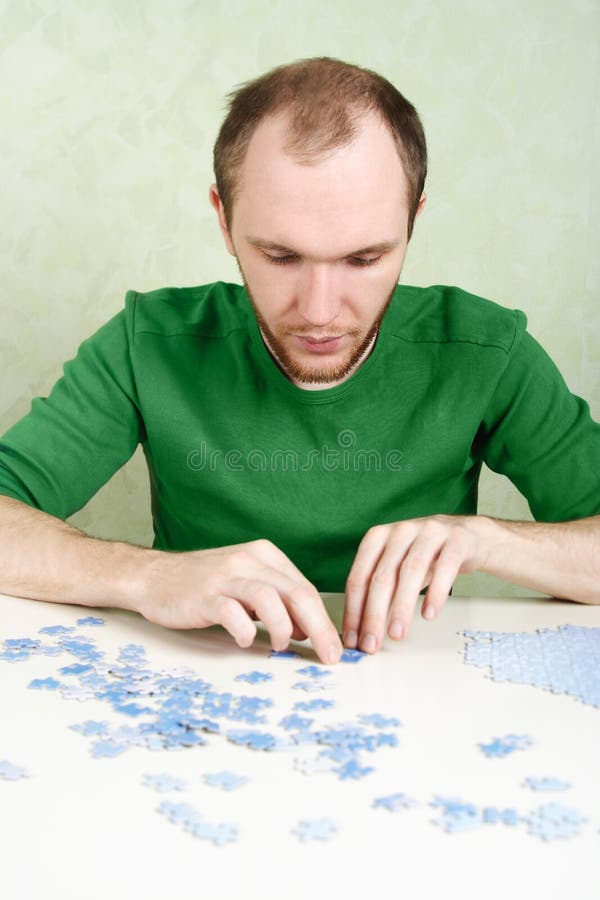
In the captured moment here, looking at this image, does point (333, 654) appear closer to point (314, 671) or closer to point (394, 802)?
point (314, 671)

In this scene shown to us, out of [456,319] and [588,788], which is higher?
[456,319]

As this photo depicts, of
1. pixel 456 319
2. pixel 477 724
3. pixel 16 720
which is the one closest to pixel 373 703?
pixel 477 724

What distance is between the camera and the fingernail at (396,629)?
1311 mm

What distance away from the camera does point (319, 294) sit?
64.0 inches

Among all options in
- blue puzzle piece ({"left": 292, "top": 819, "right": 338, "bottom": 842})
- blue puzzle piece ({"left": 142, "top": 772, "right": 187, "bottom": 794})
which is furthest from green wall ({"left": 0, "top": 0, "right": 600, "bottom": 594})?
blue puzzle piece ({"left": 292, "top": 819, "right": 338, "bottom": 842})

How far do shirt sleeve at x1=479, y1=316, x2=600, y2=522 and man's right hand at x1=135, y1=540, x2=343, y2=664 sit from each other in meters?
0.75

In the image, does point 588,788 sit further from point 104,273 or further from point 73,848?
point 104,273

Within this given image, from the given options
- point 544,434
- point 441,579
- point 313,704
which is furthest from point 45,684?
point 544,434

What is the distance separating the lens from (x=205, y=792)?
94cm

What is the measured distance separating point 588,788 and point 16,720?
1.98ft

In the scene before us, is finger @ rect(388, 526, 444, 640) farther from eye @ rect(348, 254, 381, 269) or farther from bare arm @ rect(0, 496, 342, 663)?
eye @ rect(348, 254, 381, 269)

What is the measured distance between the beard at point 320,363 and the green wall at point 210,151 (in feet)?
3.60

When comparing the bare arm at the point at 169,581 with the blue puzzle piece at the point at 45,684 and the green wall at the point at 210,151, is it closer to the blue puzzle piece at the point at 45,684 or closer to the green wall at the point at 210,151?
the blue puzzle piece at the point at 45,684

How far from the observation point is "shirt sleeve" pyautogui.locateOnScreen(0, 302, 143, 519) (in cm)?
185
